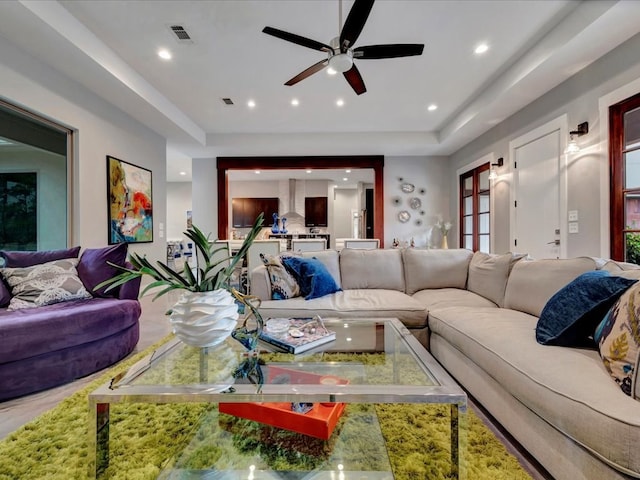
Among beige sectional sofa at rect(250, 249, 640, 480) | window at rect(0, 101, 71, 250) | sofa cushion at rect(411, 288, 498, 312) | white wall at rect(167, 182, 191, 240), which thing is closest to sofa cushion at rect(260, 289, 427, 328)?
Answer: beige sectional sofa at rect(250, 249, 640, 480)

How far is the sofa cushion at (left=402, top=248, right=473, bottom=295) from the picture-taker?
3.02 metres

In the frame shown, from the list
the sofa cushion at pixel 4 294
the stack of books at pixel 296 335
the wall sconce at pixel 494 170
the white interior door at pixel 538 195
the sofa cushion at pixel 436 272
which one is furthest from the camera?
the wall sconce at pixel 494 170

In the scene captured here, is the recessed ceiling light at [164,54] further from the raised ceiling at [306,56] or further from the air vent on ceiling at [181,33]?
the air vent on ceiling at [181,33]

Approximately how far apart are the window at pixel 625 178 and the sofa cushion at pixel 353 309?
80.1 inches

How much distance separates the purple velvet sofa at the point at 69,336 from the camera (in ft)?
6.03

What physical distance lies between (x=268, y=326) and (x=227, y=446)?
66cm

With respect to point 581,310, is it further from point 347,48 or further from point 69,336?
point 69,336

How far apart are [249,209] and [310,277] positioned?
7.44 m

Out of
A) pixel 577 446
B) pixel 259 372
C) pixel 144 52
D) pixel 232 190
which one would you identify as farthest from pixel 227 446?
pixel 232 190

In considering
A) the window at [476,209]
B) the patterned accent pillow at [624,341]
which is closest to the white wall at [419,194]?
the window at [476,209]

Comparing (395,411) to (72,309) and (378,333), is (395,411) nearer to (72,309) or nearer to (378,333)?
(378,333)

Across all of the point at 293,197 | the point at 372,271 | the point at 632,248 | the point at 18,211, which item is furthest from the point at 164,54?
the point at 293,197

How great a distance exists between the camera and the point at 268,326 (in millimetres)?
1837

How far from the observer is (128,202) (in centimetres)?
437
